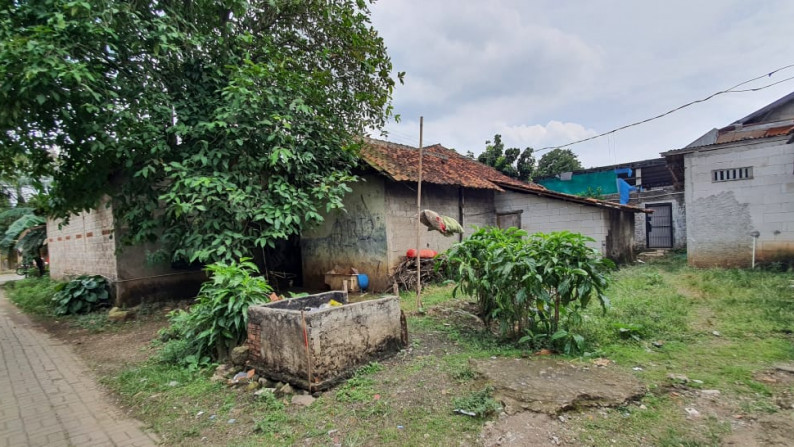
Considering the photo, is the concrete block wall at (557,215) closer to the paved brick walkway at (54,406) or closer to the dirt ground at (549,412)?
the dirt ground at (549,412)

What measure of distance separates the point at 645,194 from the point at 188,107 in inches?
680

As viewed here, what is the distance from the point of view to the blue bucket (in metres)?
9.10

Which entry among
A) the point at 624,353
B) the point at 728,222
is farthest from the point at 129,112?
the point at 728,222

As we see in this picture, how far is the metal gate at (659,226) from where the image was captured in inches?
599

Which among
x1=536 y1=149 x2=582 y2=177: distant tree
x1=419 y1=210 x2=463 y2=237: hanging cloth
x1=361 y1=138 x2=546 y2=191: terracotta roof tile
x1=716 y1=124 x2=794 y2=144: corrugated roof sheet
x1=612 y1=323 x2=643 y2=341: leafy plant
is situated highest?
x1=536 y1=149 x2=582 y2=177: distant tree

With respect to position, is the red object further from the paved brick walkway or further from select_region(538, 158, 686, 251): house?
select_region(538, 158, 686, 251): house

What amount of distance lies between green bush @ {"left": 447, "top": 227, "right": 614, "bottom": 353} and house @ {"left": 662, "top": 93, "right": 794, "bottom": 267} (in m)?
7.54

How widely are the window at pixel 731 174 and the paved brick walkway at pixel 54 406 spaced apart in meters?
12.6

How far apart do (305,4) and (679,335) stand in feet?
28.9

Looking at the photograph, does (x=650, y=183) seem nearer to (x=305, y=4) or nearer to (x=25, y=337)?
(x=305, y=4)

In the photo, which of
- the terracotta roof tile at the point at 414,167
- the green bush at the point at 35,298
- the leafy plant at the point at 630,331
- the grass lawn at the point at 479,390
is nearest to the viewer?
the grass lawn at the point at 479,390

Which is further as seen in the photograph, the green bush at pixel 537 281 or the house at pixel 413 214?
the house at pixel 413 214

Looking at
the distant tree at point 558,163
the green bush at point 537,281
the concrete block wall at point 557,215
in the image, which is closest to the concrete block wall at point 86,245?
the green bush at point 537,281

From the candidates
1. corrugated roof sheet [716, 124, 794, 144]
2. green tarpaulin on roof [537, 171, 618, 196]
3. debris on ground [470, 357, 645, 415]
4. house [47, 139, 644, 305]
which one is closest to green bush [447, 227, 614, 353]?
debris on ground [470, 357, 645, 415]
